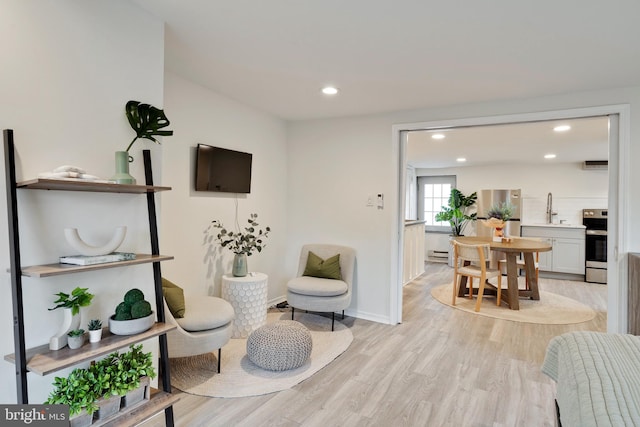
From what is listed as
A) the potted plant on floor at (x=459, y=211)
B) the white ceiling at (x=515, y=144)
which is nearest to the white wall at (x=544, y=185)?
the potted plant on floor at (x=459, y=211)

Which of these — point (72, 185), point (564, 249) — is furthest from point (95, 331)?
point (564, 249)

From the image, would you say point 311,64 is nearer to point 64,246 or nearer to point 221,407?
point 64,246

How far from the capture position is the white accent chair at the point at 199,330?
Result: 2357mm

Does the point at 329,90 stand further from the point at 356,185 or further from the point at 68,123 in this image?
the point at 68,123

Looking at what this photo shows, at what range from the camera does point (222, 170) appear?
3393 millimetres

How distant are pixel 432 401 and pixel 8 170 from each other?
256cm

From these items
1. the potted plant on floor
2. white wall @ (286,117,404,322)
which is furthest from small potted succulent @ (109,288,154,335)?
the potted plant on floor

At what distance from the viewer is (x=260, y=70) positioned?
2.69 m

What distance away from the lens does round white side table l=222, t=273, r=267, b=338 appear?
10.6 feet

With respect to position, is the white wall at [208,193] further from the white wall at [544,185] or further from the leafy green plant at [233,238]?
the white wall at [544,185]

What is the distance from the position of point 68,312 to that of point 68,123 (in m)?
0.81

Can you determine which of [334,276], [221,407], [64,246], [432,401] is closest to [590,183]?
[334,276]

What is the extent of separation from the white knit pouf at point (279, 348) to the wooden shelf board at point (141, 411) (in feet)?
3.11

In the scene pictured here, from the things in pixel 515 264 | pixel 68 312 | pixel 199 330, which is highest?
pixel 68 312
